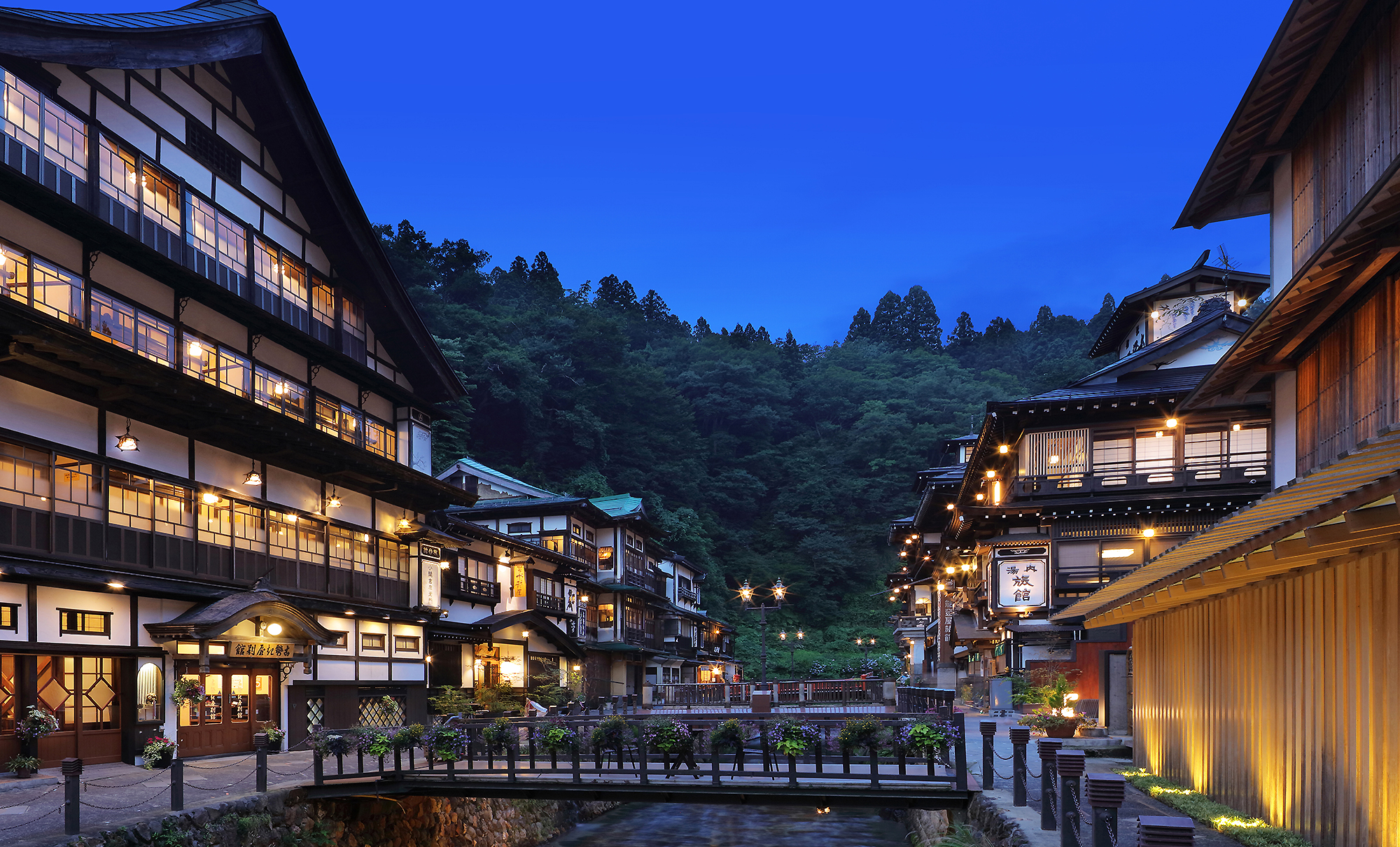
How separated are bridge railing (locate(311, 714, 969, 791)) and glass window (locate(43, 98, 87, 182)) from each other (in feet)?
41.1

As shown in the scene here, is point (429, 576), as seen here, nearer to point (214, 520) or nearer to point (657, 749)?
point (214, 520)

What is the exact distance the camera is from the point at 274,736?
25.7m

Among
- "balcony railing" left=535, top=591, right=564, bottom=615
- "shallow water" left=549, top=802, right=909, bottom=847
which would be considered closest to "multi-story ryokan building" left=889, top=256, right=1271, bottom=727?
"shallow water" left=549, top=802, right=909, bottom=847

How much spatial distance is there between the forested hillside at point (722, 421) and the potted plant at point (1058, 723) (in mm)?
54303

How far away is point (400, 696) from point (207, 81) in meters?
18.8

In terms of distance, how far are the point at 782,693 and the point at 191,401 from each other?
1539 inches

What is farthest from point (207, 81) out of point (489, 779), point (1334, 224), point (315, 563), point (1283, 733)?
point (1283, 733)

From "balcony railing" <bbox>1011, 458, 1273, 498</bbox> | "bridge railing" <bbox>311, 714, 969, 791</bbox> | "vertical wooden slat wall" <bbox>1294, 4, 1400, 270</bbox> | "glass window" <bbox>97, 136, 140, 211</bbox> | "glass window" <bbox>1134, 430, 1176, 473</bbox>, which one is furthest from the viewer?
"glass window" <bbox>1134, 430, 1176, 473</bbox>

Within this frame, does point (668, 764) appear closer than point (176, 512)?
Yes

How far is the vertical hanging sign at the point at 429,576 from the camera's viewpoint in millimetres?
34438

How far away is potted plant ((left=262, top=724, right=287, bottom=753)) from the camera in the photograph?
25.5 meters

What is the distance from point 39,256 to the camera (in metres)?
20.6

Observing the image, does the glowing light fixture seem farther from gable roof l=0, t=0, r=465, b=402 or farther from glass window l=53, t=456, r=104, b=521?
gable roof l=0, t=0, r=465, b=402

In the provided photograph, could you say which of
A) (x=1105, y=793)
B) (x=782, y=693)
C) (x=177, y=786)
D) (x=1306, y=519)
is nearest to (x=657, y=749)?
(x=177, y=786)
